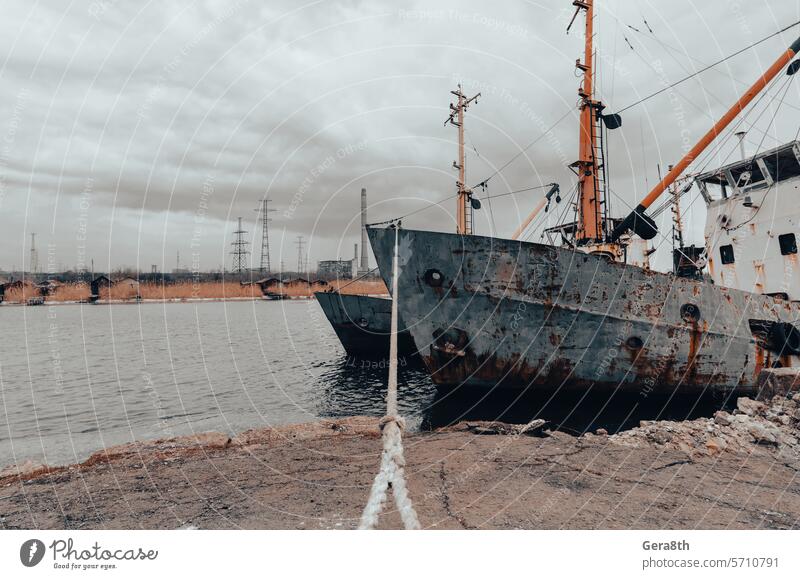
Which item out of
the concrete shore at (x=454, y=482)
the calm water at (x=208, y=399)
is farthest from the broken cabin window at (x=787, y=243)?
the concrete shore at (x=454, y=482)

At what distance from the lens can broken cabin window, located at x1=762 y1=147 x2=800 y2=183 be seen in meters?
10.6

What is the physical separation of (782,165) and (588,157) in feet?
15.9

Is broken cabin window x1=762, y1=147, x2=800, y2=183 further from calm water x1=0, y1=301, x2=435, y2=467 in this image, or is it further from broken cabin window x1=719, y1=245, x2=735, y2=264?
calm water x1=0, y1=301, x2=435, y2=467

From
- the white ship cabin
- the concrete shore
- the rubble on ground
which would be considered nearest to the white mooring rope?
the concrete shore

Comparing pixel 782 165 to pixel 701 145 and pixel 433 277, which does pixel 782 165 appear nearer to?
pixel 701 145

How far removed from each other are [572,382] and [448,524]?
25.6 feet

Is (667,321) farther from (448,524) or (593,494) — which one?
(448,524)

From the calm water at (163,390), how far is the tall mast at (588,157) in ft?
22.9

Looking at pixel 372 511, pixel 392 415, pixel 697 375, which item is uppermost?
pixel 392 415

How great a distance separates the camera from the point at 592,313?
9281 mm

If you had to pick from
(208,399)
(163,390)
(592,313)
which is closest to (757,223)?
(592,313)

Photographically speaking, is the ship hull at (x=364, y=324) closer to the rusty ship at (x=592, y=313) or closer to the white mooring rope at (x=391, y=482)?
the rusty ship at (x=592, y=313)

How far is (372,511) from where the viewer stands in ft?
8.33
